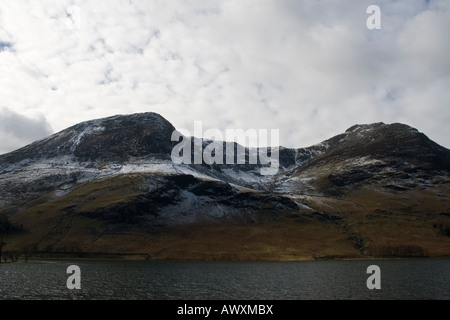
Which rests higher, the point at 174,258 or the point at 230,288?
the point at 230,288

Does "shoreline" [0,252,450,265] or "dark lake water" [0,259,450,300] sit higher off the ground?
"dark lake water" [0,259,450,300]

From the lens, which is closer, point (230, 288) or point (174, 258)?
point (230, 288)

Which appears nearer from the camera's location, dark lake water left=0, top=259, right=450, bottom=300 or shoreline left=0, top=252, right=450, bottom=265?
dark lake water left=0, top=259, right=450, bottom=300

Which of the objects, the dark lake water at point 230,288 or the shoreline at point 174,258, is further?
the shoreline at point 174,258

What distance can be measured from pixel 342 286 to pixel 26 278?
78.3 metres

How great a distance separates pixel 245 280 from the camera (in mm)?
95812

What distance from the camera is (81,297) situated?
6725cm

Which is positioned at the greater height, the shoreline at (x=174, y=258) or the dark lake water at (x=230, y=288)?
the dark lake water at (x=230, y=288)
